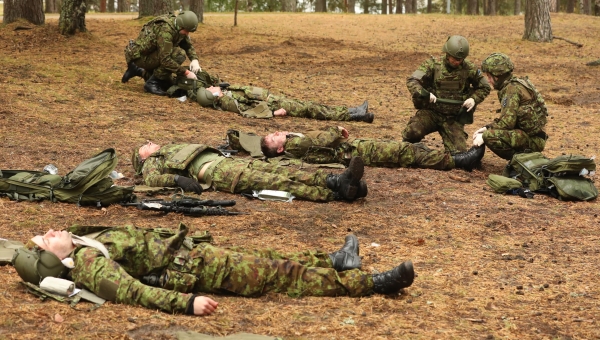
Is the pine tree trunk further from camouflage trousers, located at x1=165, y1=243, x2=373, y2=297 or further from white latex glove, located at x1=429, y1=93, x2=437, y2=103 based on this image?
camouflage trousers, located at x1=165, y1=243, x2=373, y2=297

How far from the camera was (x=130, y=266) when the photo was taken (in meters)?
5.16

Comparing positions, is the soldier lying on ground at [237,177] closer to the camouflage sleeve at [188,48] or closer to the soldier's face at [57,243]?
the soldier's face at [57,243]

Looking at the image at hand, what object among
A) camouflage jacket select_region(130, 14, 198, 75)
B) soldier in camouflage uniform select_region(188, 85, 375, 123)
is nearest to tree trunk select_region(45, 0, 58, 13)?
camouflage jacket select_region(130, 14, 198, 75)

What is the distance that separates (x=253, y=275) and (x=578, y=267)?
8.98ft

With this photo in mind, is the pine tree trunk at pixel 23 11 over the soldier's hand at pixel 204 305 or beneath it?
over

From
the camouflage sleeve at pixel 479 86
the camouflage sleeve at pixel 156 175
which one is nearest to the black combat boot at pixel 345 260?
the camouflage sleeve at pixel 156 175

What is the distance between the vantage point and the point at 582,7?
35312mm

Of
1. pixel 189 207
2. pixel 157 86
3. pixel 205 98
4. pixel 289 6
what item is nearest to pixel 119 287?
pixel 189 207

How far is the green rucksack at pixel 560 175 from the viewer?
8367mm

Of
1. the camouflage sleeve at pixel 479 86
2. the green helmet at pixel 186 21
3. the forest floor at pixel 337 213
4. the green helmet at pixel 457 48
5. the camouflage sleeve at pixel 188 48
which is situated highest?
the green helmet at pixel 186 21

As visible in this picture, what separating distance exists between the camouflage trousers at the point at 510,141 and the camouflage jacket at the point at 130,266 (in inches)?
204

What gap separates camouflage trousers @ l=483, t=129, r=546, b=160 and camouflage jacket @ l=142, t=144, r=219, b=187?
11.4 feet

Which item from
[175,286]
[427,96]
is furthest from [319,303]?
[427,96]

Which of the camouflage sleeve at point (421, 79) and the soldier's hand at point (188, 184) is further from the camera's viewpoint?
the camouflage sleeve at point (421, 79)
